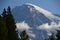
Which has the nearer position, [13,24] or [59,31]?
[59,31]

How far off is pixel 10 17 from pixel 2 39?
10718mm

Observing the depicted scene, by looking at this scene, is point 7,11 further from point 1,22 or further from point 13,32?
point 1,22

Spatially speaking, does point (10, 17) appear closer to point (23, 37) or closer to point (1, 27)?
point (23, 37)

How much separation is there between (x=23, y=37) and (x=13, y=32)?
5.13 meters

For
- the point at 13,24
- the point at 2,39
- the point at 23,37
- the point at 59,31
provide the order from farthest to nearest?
the point at 23,37
the point at 13,24
the point at 59,31
the point at 2,39

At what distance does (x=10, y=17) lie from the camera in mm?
52219

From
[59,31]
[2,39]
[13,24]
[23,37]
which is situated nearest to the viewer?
[2,39]

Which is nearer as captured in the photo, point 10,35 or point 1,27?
point 1,27

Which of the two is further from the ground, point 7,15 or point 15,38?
point 7,15

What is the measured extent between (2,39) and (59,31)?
37.7 feet

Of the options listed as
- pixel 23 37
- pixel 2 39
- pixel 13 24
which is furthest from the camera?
pixel 23 37

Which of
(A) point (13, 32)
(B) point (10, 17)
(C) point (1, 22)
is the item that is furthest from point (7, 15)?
(C) point (1, 22)

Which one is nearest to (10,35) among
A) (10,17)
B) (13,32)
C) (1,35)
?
(13,32)

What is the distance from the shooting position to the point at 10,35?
4994 cm
